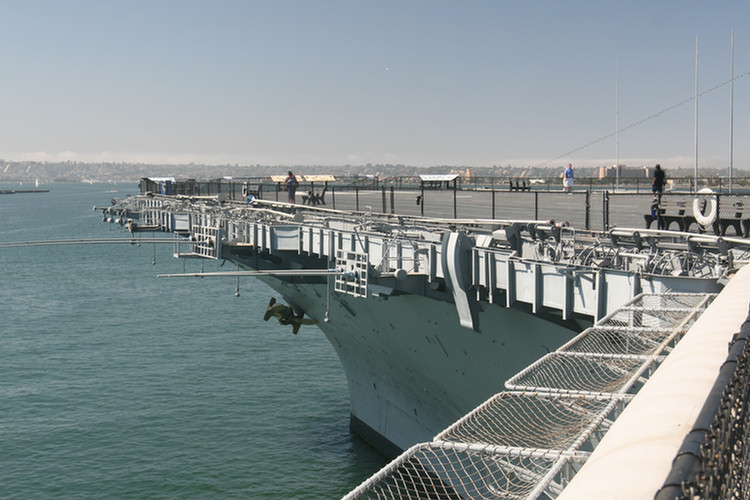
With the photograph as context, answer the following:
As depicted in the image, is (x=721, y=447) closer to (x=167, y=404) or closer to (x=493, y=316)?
(x=493, y=316)

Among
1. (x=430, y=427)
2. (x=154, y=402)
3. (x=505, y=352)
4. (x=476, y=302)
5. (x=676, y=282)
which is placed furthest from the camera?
(x=154, y=402)

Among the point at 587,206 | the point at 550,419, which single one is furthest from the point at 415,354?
the point at 550,419

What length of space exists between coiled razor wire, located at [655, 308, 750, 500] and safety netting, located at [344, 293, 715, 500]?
130cm

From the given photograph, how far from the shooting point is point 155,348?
1404 inches

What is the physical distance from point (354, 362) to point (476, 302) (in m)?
11.1

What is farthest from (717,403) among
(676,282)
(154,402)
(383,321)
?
(154,402)

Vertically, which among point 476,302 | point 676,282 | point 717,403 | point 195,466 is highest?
point 717,403

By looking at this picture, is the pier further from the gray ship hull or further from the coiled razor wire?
the coiled razor wire

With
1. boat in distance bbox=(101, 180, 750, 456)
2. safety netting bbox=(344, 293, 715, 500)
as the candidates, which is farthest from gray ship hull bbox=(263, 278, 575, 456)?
safety netting bbox=(344, 293, 715, 500)

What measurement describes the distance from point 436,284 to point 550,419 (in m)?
10.6

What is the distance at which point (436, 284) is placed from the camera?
16828 millimetres

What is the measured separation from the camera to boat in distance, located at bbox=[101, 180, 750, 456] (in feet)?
41.7

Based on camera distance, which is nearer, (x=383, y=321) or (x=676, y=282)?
(x=676, y=282)

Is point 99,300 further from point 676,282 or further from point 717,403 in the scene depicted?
point 717,403
